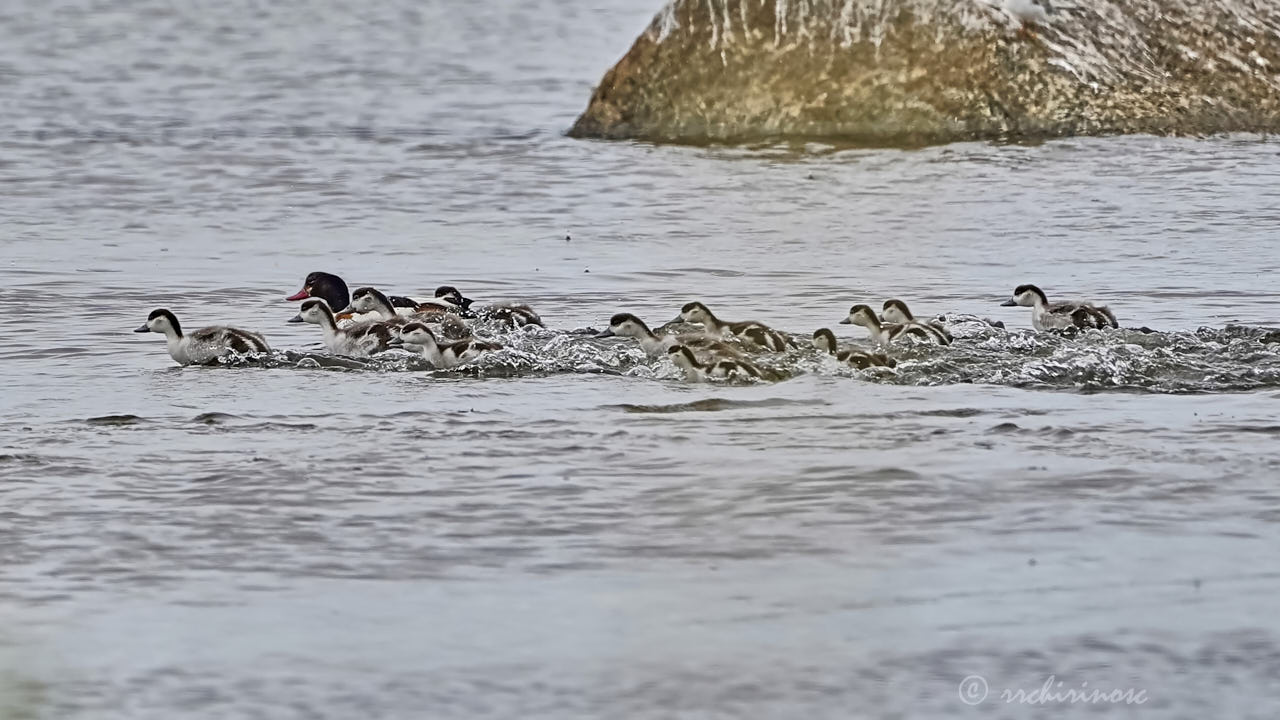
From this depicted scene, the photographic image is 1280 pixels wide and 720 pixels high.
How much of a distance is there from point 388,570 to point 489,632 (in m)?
0.75

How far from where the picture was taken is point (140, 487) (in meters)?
8.14

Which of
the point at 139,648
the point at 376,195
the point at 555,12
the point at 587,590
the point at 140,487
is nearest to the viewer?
the point at 139,648

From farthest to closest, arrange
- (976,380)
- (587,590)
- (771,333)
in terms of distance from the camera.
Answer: (771,333)
(976,380)
(587,590)

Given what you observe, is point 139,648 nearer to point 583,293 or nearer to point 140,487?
point 140,487

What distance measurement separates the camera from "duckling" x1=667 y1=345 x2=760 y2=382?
1024 cm

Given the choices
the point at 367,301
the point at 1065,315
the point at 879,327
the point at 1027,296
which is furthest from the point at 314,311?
the point at 1065,315

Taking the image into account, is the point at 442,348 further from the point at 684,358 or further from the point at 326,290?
the point at 326,290

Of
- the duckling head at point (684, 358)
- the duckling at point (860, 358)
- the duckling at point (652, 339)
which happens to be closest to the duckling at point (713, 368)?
the duckling head at point (684, 358)

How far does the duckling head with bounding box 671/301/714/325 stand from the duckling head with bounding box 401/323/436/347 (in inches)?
53.9

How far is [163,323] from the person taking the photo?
11.3 meters

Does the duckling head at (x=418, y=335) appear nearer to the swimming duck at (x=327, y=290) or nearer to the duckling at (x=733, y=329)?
the duckling at (x=733, y=329)

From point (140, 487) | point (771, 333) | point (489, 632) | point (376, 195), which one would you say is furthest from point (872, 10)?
point (489, 632)

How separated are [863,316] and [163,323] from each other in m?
3.51

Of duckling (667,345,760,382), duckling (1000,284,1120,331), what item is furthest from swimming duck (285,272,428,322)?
duckling (1000,284,1120,331)
